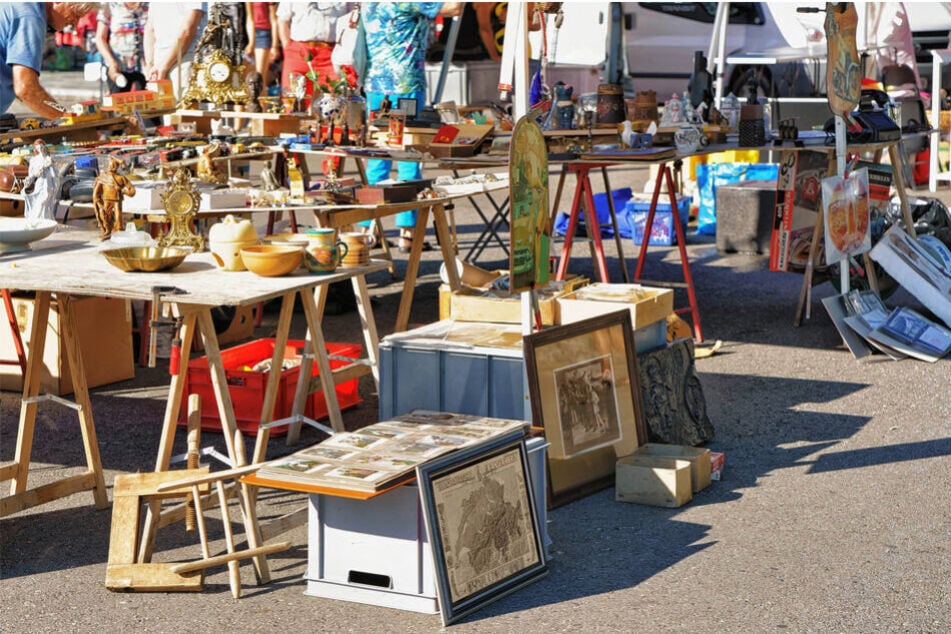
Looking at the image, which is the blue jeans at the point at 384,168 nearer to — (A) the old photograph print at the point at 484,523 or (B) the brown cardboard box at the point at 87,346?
(B) the brown cardboard box at the point at 87,346

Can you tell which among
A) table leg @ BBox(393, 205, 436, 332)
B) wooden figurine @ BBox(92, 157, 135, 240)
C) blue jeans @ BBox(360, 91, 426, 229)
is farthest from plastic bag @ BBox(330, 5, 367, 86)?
wooden figurine @ BBox(92, 157, 135, 240)

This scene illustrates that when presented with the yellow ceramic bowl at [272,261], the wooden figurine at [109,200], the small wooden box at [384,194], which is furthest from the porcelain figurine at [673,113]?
the yellow ceramic bowl at [272,261]

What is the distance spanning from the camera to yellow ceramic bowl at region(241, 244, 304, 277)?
15.6ft

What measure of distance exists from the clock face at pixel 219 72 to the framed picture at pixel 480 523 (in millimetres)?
5361

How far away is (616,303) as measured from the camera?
555 cm

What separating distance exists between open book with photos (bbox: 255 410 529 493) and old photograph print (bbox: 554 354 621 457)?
0.50 metres

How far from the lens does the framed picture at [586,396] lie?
4.95 m

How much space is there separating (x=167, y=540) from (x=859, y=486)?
2.52m

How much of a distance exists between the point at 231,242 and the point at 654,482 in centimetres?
171

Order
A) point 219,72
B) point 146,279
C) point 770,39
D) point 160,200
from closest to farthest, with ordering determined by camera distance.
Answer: point 146,279
point 160,200
point 219,72
point 770,39

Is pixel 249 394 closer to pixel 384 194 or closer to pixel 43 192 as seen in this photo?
pixel 384 194

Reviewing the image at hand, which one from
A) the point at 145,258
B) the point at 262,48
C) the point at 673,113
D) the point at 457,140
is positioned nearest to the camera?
the point at 145,258

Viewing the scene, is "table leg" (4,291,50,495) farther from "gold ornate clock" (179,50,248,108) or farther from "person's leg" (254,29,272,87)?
"person's leg" (254,29,272,87)

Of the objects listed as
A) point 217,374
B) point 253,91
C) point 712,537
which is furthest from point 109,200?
point 253,91
